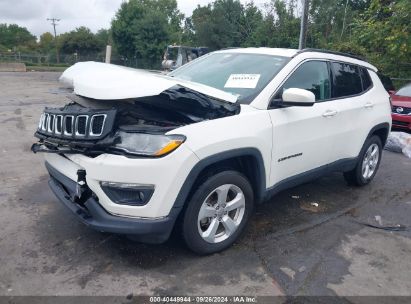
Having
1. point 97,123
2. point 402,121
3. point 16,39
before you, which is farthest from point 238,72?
point 16,39

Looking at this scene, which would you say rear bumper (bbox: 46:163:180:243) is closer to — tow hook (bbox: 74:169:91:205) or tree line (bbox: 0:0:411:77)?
tow hook (bbox: 74:169:91:205)

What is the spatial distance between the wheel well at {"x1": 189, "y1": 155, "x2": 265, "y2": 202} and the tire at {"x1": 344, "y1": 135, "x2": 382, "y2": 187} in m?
2.13

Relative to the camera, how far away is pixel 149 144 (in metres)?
2.87

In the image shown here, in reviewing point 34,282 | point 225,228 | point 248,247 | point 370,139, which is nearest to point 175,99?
point 225,228

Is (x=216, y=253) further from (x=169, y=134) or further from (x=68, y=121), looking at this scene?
(x=68, y=121)

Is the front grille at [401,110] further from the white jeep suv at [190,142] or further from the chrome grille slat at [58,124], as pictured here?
the chrome grille slat at [58,124]

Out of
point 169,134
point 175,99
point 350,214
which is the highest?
point 175,99

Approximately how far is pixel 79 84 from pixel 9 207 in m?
1.94

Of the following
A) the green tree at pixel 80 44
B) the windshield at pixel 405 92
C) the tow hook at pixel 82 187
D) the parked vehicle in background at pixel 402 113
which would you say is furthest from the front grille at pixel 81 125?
→ the green tree at pixel 80 44

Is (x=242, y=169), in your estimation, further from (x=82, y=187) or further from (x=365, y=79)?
(x=365, y=79)

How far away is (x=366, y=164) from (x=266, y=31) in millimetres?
33751

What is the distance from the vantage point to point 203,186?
3107 millimetres

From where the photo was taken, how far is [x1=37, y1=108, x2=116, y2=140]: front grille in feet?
9.53

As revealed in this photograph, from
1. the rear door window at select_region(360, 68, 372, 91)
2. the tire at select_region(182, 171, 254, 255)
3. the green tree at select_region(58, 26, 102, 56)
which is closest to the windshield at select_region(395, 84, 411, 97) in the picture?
the rear door window at select_region(360, 68, 372, 91)
